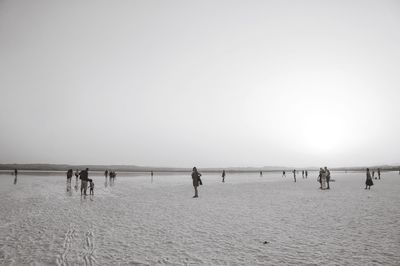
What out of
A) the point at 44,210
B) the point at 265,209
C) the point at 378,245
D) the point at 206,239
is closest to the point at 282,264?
the point at 206,239

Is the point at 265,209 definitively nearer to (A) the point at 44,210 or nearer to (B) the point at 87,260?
(B) the point at 87,260

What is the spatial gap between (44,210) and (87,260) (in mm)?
9789

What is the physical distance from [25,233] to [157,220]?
17.1 ft

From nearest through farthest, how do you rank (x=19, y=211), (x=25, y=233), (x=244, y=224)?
1. (x=25, y=233)
2. (x=244, y=224)
3. (x=19, y=211)

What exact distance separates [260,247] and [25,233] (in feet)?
28.5

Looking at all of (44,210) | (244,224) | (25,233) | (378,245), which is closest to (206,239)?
(244,224)

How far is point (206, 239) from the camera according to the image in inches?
354

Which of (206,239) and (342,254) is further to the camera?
(206,239)

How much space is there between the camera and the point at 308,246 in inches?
316

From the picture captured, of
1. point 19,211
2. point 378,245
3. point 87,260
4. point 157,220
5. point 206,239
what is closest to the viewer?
point 87,260

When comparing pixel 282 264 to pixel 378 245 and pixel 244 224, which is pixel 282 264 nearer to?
pixel 378 245

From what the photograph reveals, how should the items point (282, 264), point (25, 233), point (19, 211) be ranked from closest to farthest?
point (282, 264) → point (25, 233) → point (19, 211)

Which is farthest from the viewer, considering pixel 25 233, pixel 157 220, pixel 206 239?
pixel 157 220

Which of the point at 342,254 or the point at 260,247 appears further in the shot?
the point at 260,247
